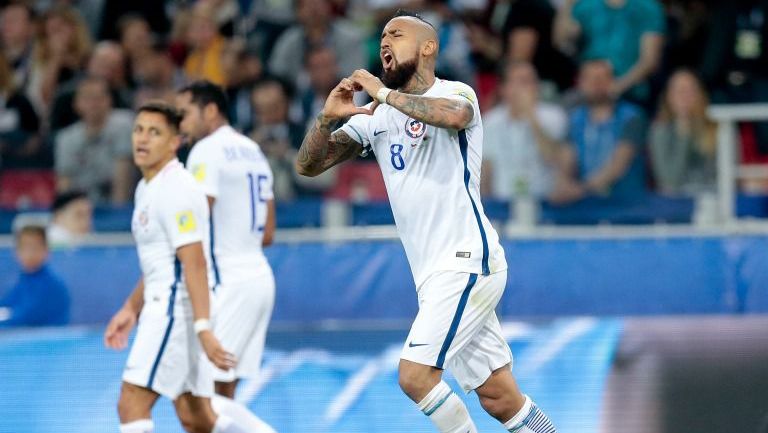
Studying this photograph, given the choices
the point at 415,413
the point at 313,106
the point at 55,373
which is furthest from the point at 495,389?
the point at 313,106

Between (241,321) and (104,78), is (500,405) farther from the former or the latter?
(104,78)

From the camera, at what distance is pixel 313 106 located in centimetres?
1227

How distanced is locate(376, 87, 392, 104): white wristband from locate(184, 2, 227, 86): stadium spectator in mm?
7152

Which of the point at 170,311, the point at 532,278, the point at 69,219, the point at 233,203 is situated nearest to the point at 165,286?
the point at 170,311

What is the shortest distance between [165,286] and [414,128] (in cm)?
155

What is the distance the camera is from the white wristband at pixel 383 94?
234 inches

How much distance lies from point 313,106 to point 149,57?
73.0 inches

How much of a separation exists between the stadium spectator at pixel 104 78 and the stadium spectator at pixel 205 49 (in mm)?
619

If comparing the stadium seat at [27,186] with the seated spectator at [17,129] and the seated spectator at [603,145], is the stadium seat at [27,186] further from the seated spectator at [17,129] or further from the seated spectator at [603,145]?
the seated spectator at [603,145]

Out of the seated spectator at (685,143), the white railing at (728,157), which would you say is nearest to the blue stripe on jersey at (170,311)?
the white railing at (728,157)

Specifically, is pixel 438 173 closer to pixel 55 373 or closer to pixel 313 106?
pixel 55 373

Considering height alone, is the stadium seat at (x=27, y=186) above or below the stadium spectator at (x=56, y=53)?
below

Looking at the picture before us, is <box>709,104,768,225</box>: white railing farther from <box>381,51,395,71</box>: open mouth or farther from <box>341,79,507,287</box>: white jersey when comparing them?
<box>381,51,395,71</box>: open mouth

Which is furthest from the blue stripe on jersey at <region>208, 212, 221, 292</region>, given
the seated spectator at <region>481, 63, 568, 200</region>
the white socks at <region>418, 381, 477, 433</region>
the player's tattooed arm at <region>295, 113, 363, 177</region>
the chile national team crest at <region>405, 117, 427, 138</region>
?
the seated spectator at <region>481, 63, 568, 200</region>
